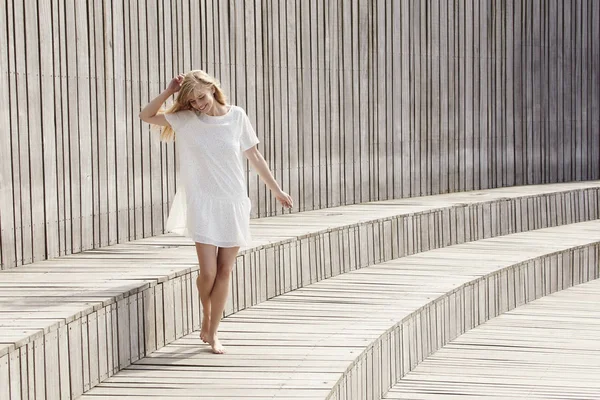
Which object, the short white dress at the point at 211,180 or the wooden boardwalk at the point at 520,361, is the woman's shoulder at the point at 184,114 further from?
the wooden boardwalk at the point at 520,361

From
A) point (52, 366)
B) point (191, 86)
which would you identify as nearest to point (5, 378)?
point (52, 366)

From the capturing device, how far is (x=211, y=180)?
4.98 m

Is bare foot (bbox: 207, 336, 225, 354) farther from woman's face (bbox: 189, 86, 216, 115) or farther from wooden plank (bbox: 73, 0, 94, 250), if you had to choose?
wooden plank (bbox: 73, 0, 94, 250)

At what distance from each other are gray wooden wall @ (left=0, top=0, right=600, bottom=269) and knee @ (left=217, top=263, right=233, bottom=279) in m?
1.33

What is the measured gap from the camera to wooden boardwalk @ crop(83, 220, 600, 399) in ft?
14.4

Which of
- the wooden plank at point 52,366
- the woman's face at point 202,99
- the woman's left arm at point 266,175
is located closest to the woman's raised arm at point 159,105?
the woman's face at point 202,99

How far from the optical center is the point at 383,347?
5324mm

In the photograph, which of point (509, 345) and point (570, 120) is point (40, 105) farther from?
point (570, 120)

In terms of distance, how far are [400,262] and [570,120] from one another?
4.53 meters

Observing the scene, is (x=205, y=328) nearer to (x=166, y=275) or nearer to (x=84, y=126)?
(x=166, y=275)

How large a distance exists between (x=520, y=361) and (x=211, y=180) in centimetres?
215

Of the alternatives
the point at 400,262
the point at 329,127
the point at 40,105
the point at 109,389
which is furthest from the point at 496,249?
the point at 109,389

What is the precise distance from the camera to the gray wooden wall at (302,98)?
6.02 meters

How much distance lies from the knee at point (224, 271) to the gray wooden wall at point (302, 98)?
4.36ft
